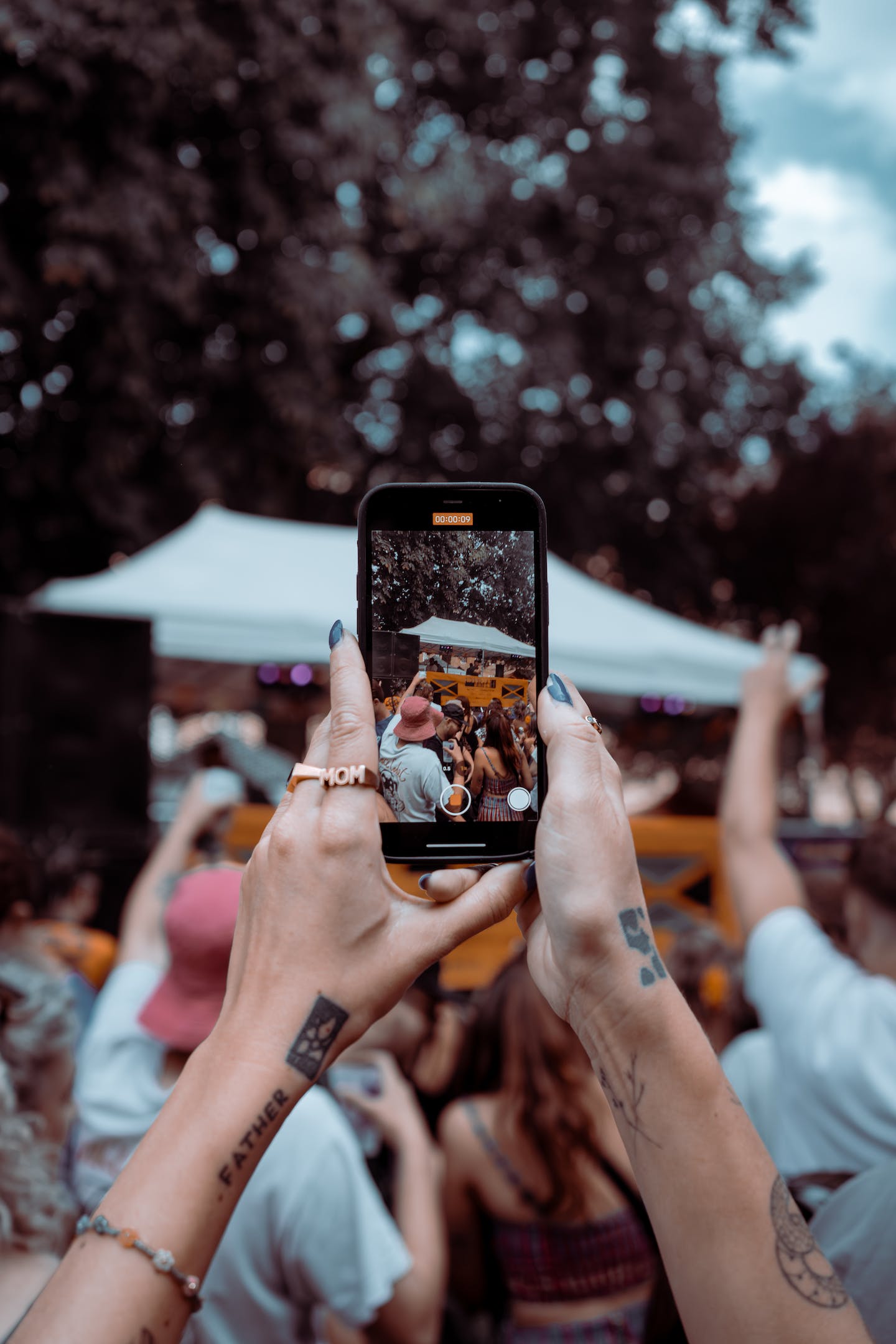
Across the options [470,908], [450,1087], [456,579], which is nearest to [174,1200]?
[470,908]

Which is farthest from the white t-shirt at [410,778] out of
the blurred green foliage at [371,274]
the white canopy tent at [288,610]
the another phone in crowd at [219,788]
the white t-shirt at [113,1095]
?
the blurred green foliage at [371,274]

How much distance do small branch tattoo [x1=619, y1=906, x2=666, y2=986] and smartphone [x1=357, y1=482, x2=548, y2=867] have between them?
0.17 meters

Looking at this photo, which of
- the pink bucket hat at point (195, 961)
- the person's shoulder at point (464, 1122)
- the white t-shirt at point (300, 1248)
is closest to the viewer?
the white t-shirt at point (300, 1248)

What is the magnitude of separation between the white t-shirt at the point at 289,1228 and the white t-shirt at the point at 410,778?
0.79m

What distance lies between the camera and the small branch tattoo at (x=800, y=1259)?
2.75 feet

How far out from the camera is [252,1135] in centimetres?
85

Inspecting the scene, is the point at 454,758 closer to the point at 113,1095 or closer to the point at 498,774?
the point at 498,774

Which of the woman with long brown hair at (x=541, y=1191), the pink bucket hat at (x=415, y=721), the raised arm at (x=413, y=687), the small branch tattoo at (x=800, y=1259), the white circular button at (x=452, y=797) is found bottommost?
the woman with long brown hair at (x=541, y=1191)

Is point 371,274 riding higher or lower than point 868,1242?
higher

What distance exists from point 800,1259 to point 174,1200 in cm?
52

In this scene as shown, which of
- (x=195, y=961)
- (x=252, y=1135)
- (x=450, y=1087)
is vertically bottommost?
(x=450, y=1087)

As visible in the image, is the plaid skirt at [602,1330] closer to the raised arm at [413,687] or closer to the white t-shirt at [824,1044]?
the white t-shirt at [824,1044]

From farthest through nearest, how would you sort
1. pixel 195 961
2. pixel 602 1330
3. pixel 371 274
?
pixel 371 274, pixel 602 1330, pixel 195 961

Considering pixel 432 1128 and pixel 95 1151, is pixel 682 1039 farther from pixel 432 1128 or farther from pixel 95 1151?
pixel 432 1128
